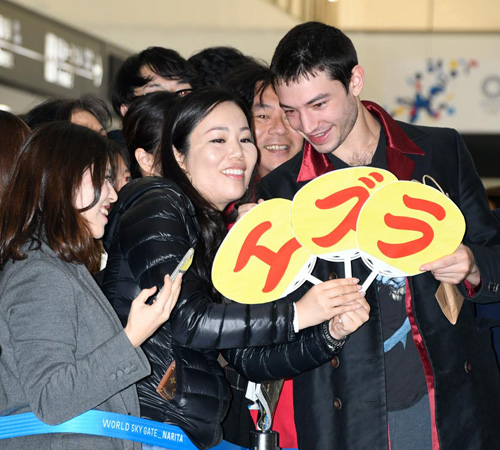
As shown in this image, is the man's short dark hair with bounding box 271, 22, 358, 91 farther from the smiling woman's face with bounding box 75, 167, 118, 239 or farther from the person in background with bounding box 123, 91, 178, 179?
the smiling woman's face with bounding box 75, 167, 118, 239

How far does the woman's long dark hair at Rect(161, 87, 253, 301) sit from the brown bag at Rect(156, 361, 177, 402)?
27 centimetres

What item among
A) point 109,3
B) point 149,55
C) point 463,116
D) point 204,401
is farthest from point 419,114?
point 204,401

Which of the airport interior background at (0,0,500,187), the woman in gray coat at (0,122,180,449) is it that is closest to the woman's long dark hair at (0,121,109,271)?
the woman in gray coat at (0,122,180,449)

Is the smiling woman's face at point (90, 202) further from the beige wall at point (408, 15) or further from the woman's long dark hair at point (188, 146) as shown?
the beige wall at point (408, 15)

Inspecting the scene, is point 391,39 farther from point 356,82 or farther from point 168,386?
point 168,386

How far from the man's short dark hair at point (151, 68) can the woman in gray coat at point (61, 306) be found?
1.47 metres

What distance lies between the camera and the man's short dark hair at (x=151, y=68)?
3371mm

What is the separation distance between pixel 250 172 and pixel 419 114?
5.09m

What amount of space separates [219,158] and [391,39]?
5180 mm

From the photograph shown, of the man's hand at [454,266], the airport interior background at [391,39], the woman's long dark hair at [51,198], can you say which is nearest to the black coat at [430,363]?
the man's hand at [454,266]

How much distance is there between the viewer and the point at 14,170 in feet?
6.31

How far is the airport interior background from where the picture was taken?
683 cm

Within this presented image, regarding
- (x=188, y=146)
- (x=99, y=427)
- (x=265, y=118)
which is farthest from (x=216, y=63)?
(x=99, y=427)

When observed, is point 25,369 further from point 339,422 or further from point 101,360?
point 339,422
